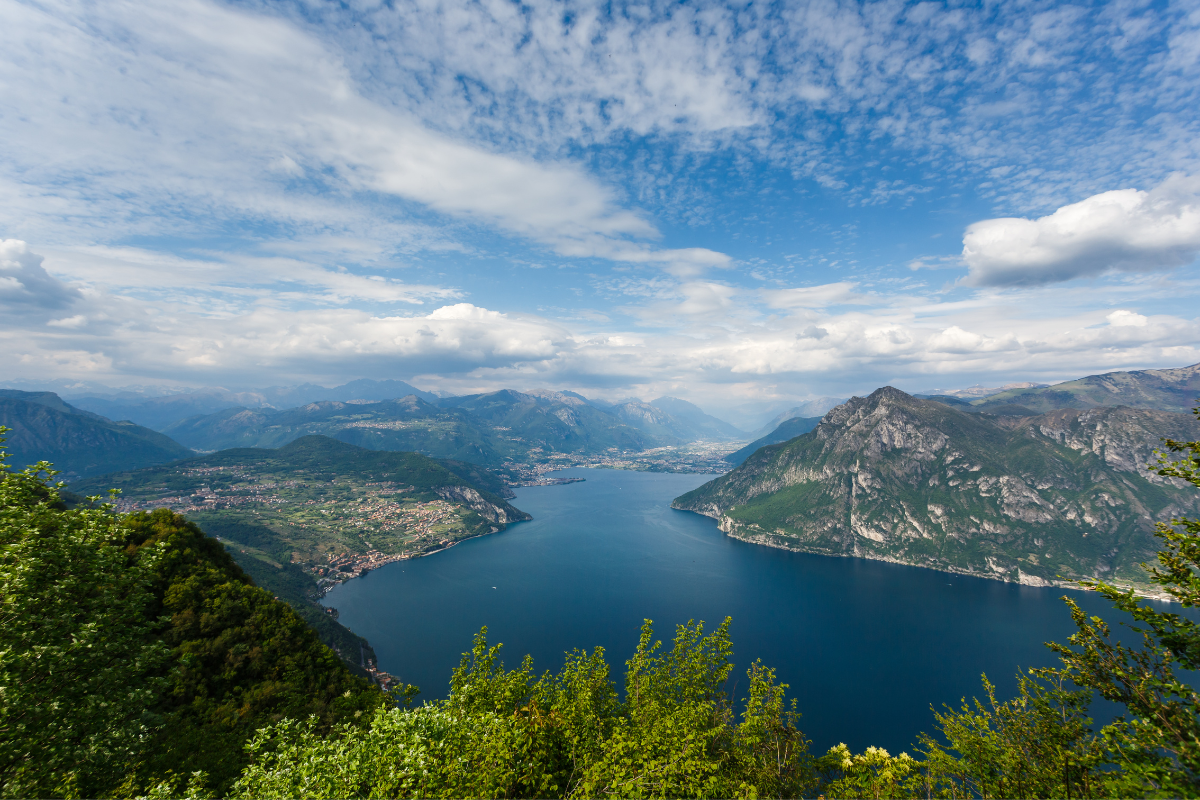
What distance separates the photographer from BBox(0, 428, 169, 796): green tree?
1586 cm

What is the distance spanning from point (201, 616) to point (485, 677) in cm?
4262

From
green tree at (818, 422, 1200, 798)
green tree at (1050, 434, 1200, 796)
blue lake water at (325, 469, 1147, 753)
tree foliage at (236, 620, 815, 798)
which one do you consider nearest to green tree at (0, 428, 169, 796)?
tree foliage at (236, 620, 815, 798)

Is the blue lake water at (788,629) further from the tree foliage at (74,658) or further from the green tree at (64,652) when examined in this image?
the green tree at (64,652)

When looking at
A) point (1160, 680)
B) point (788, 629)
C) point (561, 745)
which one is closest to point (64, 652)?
point (561, 745)

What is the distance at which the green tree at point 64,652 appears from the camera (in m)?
15.9

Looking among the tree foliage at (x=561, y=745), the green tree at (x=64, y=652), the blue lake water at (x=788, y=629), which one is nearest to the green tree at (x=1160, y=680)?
the tree foliage at (x=561, y=745)

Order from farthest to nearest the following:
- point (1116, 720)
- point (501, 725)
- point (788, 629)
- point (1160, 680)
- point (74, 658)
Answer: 1. point (788, 629)
2. point (501, 725)
3. point (74, 658)
4. point (1160, 680)
5. point (1116, 720)

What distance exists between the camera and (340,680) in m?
55.9

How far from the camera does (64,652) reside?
1689 cm

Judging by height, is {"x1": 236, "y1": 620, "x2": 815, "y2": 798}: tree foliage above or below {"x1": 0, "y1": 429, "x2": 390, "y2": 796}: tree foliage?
below

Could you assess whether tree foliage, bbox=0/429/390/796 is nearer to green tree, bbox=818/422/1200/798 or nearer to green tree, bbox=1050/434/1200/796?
green tree, bbox=1050/434/1200/796

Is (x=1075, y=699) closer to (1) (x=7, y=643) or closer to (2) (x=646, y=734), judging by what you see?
(2) (x=646, y=734)

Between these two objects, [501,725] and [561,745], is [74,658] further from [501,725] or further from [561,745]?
[561,745]

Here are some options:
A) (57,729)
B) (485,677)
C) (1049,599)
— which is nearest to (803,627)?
(1049,599)
